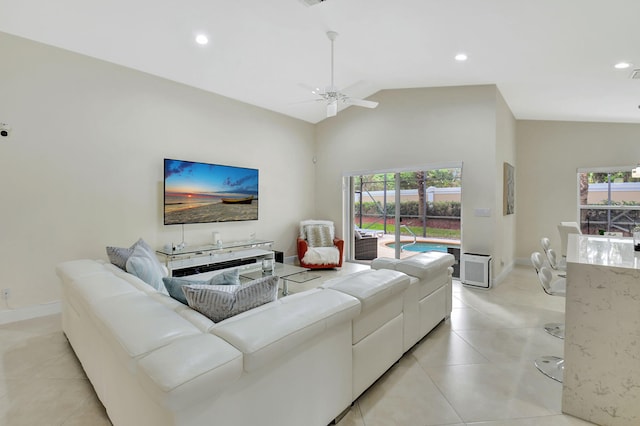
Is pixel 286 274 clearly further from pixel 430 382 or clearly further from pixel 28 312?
pixel 28 312

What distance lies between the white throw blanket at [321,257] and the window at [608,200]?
198 inches

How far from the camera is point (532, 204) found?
6.38 m

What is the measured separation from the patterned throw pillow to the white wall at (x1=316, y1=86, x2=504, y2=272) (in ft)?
1.58

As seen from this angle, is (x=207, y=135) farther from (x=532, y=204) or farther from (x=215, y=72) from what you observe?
(x=532, y=204)

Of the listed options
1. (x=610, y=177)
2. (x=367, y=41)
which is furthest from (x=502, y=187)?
(x=367, y=41)

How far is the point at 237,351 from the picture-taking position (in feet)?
3.95

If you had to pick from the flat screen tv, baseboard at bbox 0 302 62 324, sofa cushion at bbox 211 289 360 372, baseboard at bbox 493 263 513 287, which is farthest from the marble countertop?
baseboard at bbox 0 302 62 324

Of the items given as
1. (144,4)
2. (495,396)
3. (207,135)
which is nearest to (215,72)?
(207,135)

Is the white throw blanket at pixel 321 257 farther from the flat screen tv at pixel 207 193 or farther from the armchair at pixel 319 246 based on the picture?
the flat screen tv at pixel 207 193

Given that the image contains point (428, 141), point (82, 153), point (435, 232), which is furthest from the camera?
point (435, 232)

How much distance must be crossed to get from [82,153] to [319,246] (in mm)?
4056

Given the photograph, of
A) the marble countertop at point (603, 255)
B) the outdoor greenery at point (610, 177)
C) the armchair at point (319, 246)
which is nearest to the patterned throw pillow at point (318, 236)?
the armchair at point (319, 246)

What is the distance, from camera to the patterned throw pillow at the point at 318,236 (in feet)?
20.4

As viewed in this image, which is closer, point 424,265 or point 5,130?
point 424,265
